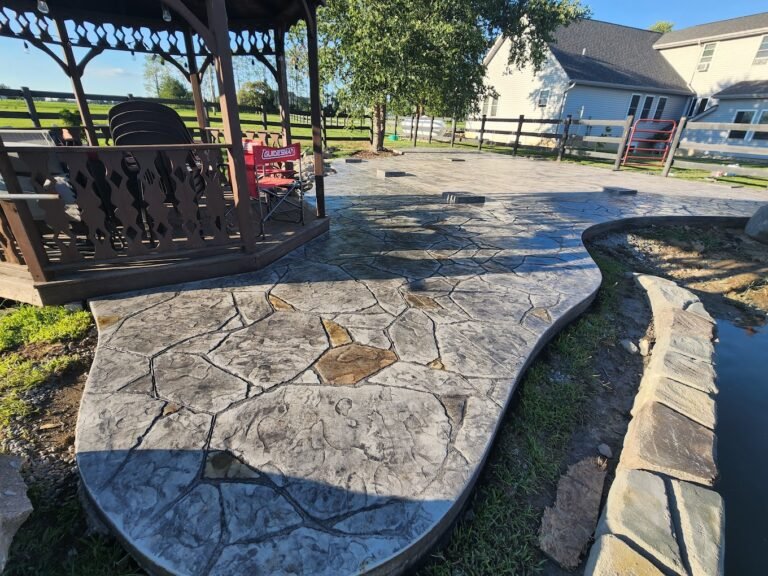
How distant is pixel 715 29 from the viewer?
2016 centimetres

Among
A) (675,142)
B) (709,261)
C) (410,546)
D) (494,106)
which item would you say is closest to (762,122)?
(675,142)

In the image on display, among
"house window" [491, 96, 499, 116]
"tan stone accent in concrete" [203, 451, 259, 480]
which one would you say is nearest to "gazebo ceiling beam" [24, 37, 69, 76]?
"tan stone accent in concrete" [203, 451, 259, 480]

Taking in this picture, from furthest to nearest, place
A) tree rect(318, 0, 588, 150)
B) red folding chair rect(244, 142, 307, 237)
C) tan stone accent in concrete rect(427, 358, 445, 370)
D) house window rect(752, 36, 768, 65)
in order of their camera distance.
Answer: house window rect(752, 36, 768, 65), tree rect(318, 0, 588, 150), red folding chair rect(244, 142, 307, 237), tan stone accent in concrete rect(427, 358, 445, 370)

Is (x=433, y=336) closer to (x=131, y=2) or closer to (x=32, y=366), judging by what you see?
(x=32, y=366)

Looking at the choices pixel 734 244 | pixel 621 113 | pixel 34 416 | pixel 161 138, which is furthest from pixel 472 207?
pixel 621 113

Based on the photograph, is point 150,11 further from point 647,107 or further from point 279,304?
point 647,107

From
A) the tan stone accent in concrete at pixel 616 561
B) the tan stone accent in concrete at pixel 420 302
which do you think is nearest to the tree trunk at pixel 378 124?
the tan stone accent in concrete at pixel 420 302

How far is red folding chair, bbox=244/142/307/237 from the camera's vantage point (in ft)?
12.3

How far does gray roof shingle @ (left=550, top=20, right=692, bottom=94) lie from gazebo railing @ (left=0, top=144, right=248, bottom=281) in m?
20.5

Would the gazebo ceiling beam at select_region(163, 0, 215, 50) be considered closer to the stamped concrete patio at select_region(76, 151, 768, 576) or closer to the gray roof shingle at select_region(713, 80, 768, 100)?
the stamped concrete patio at select_region(76, 151, 768, 576)

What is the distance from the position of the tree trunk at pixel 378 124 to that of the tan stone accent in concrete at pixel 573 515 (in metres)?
12.4

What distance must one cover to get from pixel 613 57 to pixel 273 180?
2449 cm

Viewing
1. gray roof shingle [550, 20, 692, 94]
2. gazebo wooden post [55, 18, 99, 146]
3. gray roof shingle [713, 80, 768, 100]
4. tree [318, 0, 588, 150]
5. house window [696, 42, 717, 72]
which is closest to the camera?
gazebo wooden post [55, 18, 99, 146]

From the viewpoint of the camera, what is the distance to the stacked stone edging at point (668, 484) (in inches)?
55.8
